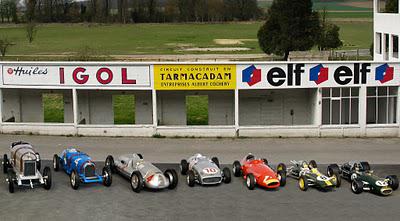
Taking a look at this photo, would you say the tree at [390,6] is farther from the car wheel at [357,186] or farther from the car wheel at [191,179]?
the car wheel at [191,179]

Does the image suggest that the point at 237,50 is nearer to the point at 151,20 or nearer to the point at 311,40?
the point at 311,40

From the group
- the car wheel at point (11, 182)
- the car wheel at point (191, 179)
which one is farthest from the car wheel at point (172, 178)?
the car wheel at point (11, 182)

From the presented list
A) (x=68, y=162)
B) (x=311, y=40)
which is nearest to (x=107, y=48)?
(x=311, y=40)

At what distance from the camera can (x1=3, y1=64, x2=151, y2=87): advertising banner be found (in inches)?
1330

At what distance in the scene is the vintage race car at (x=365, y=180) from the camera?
23.7m

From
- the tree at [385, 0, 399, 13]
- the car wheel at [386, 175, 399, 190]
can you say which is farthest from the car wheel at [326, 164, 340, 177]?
the tree at [385, 0, 399, 13]

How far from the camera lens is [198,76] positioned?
33.7m

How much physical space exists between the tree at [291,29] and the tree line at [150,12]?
8239 centimetres

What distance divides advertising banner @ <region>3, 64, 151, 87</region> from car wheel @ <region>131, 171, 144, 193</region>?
10.1 metres

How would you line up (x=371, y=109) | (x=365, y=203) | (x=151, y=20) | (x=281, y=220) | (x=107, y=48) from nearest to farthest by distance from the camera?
(x=281, y=220) < (x=365, y=203) < (x=371, y=109) < (x=107, y=48) < (x=151, y=20)

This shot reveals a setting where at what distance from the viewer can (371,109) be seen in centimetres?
3534

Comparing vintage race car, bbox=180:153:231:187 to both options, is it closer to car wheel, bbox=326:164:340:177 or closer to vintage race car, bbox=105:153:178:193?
vintage race car, bbox=105:153:178:193

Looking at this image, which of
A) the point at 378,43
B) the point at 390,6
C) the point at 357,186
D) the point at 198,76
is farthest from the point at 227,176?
the point at 390,6

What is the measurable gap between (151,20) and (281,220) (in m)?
132
